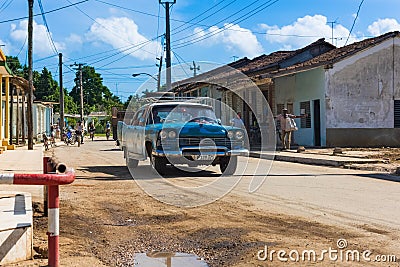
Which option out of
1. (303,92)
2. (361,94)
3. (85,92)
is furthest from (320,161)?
(85,92)

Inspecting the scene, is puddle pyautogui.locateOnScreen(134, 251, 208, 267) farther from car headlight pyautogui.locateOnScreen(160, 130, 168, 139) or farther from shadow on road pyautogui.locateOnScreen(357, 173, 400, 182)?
shadow on road pyautogui.locateOnScreen(357, 173, 400, 182)

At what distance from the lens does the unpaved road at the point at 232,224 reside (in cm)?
580

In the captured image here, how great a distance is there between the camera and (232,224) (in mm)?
7176

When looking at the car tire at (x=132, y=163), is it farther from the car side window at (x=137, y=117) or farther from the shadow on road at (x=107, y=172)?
the car side window at (x=137, y=117)

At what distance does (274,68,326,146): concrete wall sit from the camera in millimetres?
26250

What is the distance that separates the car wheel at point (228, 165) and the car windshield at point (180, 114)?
1.15 metres

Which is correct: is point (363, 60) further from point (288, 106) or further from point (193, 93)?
point (193, 93)

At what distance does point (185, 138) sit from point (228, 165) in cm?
149

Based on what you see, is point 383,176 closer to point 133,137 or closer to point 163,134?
point 163,134

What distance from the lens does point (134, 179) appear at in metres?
12.8

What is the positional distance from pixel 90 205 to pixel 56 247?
4003mm

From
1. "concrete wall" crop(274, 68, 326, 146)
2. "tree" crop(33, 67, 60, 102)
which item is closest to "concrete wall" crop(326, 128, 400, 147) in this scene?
"concrete wall" crop(274, 68, 326, 146)

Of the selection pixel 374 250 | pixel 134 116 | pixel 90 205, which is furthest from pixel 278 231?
pixel 134 116

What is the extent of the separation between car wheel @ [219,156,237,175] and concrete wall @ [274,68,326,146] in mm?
13191
